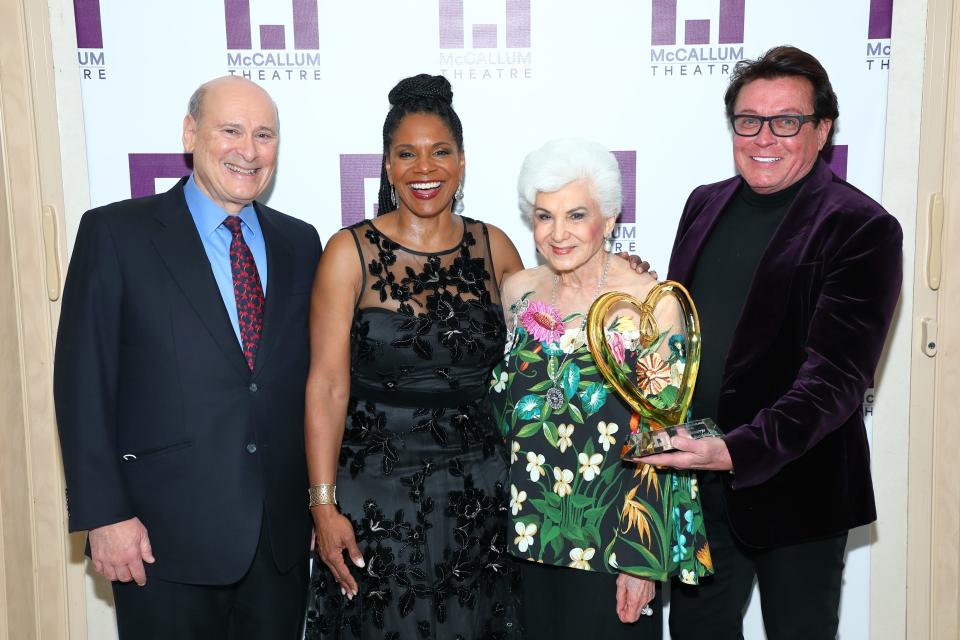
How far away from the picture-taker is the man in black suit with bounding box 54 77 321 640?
2027 millimetres

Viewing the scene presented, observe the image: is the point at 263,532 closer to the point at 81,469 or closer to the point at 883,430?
the point at 81,469

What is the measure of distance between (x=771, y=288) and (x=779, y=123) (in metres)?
0.45

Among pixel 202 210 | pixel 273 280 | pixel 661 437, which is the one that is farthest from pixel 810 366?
pixel 202 210

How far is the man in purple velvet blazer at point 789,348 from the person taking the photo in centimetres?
210

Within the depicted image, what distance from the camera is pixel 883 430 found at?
324 centimetres

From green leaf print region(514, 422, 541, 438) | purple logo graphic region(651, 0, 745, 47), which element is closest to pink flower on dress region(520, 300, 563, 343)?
green leaf print region(514, 422, 541, 438)

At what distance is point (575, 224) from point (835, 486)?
3.25ft

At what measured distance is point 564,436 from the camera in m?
2.16

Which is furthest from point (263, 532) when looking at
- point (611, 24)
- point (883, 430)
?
point (883, 430)

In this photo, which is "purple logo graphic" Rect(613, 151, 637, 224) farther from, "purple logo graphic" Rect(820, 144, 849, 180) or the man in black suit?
the man in black suit

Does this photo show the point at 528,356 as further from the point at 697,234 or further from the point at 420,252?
the point at 697,234

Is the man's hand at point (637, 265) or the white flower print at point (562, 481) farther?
the man's hand at point (637, 265)

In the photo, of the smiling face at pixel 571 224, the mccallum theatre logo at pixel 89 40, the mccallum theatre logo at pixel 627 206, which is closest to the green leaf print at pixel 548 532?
the smiling face at pixel 571 224

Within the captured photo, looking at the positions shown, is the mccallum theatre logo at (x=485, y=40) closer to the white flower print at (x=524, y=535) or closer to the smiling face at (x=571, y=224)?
the smiling face at (x=571, y=224)
